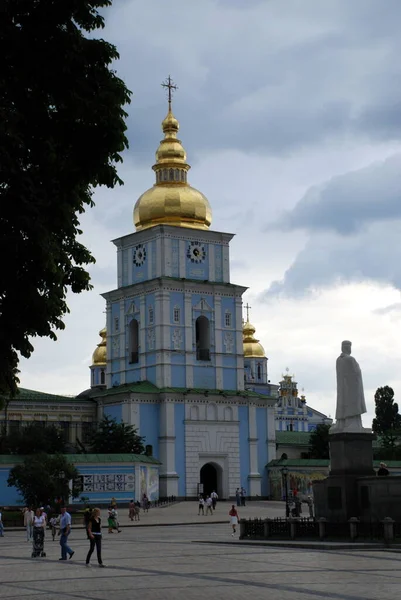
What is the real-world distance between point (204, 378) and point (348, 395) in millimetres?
43023

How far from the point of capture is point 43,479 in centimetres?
5384

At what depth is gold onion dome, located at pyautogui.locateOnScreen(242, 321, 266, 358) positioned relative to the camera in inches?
4432

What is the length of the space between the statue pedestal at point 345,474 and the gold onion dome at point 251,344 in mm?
81539

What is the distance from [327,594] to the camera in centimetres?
1736

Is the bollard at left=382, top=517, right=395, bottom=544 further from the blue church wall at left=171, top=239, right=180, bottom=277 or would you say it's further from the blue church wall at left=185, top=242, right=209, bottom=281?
the blue church wall at left=185, top=242, right=209, bottom=281

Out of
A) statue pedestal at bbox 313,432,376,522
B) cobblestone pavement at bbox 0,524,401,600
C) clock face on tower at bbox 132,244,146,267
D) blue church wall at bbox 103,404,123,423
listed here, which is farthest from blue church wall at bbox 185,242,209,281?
statue pedestal at bbox 313,432,376,522

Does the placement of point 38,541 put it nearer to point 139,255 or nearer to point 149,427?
point 149,427

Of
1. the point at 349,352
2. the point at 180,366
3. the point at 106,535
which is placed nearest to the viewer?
the point at 349,352

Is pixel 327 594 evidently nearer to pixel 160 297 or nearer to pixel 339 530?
pixel 339 530

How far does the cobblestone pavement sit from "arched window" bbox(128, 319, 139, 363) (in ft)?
148

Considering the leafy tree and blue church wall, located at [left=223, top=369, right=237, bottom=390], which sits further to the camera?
blue church wall, located at [left=223, top=369, right=237, bottom=390]

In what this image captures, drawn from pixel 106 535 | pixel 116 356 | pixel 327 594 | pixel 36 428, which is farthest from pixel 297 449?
pixel 327 594

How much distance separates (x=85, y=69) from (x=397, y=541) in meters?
16.4

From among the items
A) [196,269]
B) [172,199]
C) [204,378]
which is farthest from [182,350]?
[172,199]
